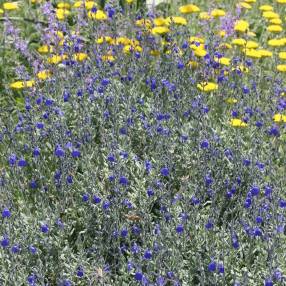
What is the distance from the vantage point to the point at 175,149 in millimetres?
4625

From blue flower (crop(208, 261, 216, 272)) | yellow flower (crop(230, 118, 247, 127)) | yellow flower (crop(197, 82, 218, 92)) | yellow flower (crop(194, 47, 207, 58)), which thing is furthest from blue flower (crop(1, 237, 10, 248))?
yellow flower (crop(194, 47, 207, 58))

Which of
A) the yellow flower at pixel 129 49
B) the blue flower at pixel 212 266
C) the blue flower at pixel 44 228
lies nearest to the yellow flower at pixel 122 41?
the yellow flower at pixel 129 49

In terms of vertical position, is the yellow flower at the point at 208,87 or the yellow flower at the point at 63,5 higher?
the yellow flower at the point at 63,5

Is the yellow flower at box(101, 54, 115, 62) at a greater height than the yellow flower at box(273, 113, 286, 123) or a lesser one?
greater

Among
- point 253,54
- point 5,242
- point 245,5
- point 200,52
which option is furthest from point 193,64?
point 5,242

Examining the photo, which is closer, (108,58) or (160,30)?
(108,58)

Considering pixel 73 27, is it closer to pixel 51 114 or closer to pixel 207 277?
pixel 51 114

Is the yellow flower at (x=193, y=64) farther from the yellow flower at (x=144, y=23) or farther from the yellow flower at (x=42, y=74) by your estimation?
the yellow flower at (x=42, y=74)

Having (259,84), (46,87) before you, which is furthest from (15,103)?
(259,84)

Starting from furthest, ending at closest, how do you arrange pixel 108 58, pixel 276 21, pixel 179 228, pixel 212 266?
pixel 276 21
pixel 108 58
pixel 179 228
pixel 212 266

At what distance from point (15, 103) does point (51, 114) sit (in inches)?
45.4

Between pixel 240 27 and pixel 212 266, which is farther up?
pixel 240 27

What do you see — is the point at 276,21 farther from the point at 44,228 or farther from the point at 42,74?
the point at 44,228

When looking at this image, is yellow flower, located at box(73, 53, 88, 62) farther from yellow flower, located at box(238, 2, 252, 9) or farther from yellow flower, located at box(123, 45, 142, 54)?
yellow flower, located at box(238, 2, 252, 9)
